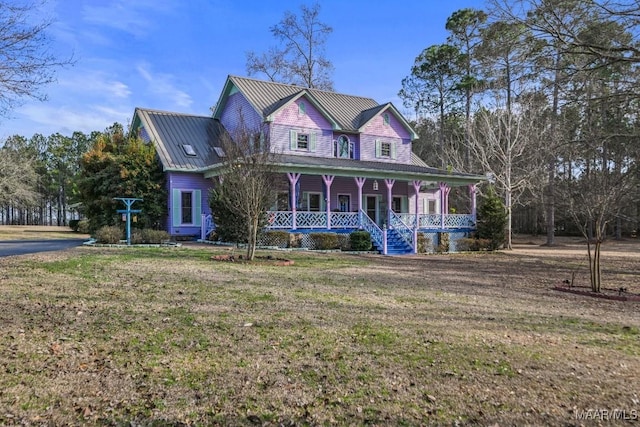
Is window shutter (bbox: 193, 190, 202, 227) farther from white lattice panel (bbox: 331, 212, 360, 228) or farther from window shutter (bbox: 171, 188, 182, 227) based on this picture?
white lattice panel (bbox: 331, 212, 360, 228)

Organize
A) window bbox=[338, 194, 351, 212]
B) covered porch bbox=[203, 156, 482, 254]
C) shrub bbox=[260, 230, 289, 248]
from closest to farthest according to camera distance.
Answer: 1. shrub bbox=[260, 230, 289, 248]
2. covered porch bbox=[203, 156, 482, 254]
3. window bbox=[338, 194, 351, 212]

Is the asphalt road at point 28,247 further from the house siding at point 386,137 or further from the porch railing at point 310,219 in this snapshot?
the house siding at point 386,137

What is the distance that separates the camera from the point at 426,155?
44.8 m

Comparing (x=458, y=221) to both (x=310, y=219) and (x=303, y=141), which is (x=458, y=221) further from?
(x=303, y=141)

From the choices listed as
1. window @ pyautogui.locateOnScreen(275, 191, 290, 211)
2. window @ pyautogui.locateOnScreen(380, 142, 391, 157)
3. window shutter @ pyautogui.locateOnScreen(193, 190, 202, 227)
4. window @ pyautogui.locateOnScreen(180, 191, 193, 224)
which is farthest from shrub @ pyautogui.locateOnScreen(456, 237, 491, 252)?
window @ pyautogui.locateOnScreen(180, 191, 193, 224)

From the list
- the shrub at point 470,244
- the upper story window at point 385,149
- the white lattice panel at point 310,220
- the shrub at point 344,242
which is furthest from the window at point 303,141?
the shrub at point 470,244

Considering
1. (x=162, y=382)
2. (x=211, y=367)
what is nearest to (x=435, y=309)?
(x=211, y=367)

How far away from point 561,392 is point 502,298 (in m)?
5.23

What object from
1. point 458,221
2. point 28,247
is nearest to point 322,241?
point 458,221

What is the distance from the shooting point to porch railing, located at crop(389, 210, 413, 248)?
20672mm

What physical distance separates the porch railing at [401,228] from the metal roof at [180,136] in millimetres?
8858

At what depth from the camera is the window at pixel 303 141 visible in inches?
941

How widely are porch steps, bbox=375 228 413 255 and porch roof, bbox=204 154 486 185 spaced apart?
9.27ft

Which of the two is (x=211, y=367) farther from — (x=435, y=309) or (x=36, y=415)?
(x=435, y=309)
